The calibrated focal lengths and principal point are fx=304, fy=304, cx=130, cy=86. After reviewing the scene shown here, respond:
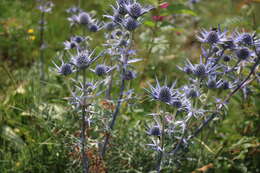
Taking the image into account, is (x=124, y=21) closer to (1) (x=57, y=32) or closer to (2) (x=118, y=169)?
(2) (x=118, y=169)

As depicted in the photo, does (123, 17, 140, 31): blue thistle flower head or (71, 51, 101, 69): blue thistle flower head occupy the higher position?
(123, 17, 140, 31): blue thistle flower head

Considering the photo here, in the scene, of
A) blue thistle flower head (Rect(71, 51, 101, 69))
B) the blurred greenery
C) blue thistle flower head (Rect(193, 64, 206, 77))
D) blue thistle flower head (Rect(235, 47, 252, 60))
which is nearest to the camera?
blue thistle flower head (Rect(71, 51, 101, 69))

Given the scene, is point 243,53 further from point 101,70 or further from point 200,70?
point 101,70

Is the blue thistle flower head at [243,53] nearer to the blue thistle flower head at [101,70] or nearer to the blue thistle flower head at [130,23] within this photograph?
the blue thistle flower head at [130,23]

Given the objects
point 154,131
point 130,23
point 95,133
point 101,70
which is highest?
point 130,23

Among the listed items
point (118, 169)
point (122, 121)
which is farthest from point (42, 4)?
point (118, 169)

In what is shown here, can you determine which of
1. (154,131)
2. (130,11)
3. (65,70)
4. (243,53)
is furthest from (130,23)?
(243,53)

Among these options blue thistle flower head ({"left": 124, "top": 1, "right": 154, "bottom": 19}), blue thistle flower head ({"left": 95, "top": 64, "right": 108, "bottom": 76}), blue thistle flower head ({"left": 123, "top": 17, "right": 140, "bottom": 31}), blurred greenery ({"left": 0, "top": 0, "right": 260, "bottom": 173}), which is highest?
blue thistle flower head ({"left": 124, "top": 1, "right": 154, "bottom": 19})

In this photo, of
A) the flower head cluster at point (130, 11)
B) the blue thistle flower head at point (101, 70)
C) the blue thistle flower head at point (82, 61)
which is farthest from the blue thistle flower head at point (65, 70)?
the flower head cluster at point (130, 11)

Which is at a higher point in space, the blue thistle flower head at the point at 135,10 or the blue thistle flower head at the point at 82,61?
the blue thistle flower head at the point at 135,10

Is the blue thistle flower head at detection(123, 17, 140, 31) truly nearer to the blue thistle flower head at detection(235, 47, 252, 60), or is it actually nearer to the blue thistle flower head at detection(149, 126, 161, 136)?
the blue thistle flower head at detection(149, 126, 161, 136)

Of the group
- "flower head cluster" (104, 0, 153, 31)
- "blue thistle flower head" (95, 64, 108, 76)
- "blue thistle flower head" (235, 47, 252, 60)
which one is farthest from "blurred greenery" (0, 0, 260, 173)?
"blue thistle flower head" (235, 47, 252, 60)
